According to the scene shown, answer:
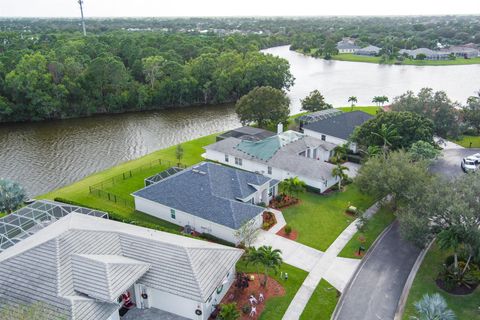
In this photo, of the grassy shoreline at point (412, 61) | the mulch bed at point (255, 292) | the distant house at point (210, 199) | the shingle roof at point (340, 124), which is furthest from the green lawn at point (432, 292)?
the grassy shoreline at point (412, 61)

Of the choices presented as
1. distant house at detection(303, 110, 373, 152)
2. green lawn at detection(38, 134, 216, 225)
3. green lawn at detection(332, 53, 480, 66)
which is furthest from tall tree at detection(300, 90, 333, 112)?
green lawn at detection(332, 53, 480, 66)

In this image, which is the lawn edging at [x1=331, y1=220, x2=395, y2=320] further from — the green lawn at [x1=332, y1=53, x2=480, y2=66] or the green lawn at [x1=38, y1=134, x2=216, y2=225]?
the green lawn at [x1=332, y1=53, x2=480, y2=66]

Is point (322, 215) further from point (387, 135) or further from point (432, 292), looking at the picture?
point (387, 135)

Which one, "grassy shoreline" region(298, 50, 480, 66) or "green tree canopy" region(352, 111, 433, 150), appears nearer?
"green tree canopy" region(352, 111, 433, 150)

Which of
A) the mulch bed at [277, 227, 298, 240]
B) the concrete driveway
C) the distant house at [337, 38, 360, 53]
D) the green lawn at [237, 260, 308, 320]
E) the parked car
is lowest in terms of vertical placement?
the green lawn at [237, 260, 308, 320]

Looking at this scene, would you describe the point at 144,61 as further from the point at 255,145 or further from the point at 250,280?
the point at 250,280

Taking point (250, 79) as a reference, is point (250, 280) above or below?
below

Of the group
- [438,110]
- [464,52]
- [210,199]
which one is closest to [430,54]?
[464,52]

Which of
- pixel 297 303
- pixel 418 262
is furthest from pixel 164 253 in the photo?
pixel 418 262
